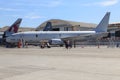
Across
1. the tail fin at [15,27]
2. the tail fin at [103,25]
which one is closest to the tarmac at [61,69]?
the tail fin at [103,25]

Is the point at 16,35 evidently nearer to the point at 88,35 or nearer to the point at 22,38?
the point at 22,38

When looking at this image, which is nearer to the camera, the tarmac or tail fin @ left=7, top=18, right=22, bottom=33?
the tarmac

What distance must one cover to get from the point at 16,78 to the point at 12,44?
180ft

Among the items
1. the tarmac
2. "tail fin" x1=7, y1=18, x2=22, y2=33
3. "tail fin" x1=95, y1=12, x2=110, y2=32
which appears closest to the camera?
the tarmac

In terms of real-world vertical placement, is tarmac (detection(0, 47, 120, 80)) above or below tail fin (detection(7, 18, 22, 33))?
below

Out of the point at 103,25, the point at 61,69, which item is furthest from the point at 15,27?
the point at 61,69

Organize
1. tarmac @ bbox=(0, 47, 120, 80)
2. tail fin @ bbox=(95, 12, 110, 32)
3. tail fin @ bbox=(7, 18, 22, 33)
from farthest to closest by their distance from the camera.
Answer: tail fin @ bbox=(7, 18, 22, 33)
tail fin @ bbox=(95, 12, 110, 32)
tarmac @ bbox=(0, 47, 120, 80)

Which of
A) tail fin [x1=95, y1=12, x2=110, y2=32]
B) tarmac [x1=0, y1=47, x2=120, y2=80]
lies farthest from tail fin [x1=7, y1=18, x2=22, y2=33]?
tarmac [x1=0, y1=47, x2=120, y2=80]

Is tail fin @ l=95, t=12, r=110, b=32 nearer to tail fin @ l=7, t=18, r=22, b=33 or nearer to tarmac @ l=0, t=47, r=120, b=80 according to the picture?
tail fin @ l=7, t=18, r=22, b=33

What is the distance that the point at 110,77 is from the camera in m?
12.9

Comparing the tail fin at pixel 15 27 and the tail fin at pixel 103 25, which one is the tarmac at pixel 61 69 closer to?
the tail fin at pixel 103 25

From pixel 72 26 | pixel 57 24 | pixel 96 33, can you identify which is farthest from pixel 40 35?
pixel 57 24

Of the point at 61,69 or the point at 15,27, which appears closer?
the point at 61,69

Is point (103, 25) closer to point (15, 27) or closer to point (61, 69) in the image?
point (15, 27)
